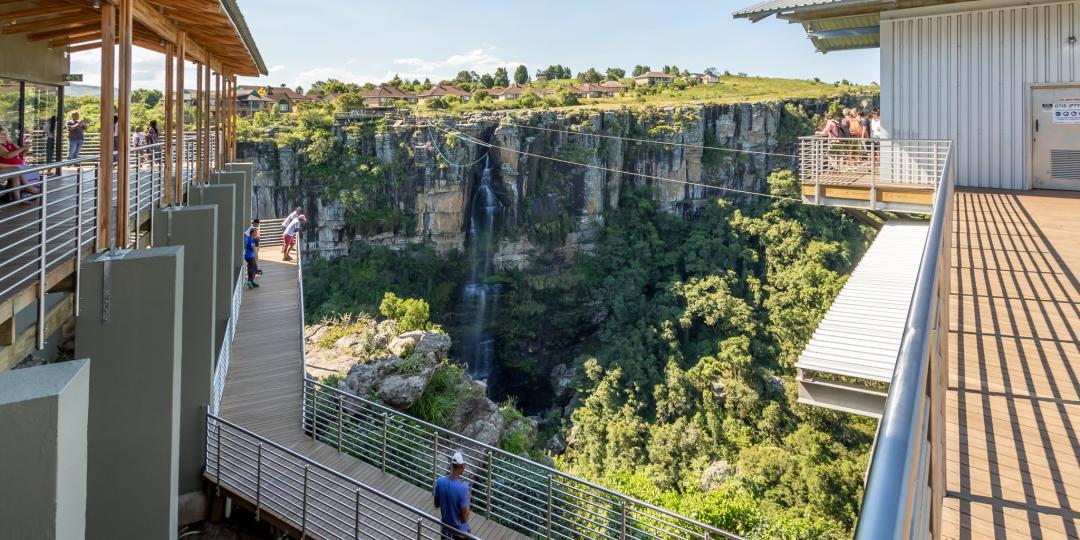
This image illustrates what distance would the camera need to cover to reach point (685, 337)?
112 ft

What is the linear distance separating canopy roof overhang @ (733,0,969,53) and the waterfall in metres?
27.7

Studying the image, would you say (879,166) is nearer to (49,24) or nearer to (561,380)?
(49,24)

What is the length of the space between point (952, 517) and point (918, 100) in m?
9.04

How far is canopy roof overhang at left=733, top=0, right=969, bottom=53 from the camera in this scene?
875cm

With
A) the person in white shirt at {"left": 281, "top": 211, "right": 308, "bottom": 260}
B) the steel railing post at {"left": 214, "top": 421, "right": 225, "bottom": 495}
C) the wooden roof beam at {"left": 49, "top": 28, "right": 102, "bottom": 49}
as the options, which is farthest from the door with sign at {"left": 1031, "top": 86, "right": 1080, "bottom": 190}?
the person in white shirt at {"left": 281, "top": 211, "right": 308, "bottom": 260}

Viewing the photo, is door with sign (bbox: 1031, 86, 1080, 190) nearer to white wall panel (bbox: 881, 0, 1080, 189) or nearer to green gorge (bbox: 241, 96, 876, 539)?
white wall panel (bbox: 881, 0, 1080, 189)

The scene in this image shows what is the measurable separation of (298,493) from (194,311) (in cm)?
214

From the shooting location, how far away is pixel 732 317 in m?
32.3

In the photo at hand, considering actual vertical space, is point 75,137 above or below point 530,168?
below

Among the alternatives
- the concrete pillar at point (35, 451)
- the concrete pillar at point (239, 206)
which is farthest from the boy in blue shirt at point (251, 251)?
the concrete pillar at point (35, 451)

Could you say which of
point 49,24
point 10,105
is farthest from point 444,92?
point 49,24

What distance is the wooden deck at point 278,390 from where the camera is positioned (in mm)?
6922

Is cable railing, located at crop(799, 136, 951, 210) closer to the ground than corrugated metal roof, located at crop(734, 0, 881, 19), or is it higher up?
closer to the ground

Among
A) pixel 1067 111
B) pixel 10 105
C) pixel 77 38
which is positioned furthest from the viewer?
pixel 1067 111
